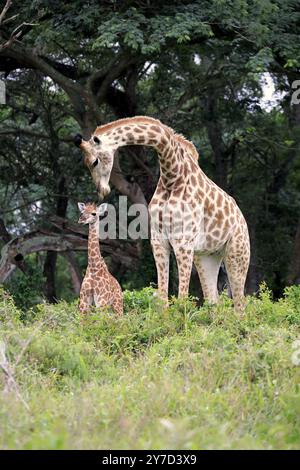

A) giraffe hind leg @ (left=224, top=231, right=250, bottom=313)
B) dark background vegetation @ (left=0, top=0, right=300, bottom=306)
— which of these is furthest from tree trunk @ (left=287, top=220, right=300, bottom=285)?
giraffe hind leg @ (left=224, top=231, right=250, bottom=313)

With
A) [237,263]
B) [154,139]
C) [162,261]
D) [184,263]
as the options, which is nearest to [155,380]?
[184,263]

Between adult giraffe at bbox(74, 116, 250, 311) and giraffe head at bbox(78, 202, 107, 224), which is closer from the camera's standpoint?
adult giraffe at bbox(74, 116, 250, 311)

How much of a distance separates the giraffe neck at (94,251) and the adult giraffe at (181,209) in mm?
710

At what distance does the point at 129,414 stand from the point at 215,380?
93 cm

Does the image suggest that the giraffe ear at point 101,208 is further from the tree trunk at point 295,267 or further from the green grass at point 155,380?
the tree trunk at point 295,267

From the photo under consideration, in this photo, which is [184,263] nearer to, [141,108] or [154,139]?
[154,139]

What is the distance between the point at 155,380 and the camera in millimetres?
6621

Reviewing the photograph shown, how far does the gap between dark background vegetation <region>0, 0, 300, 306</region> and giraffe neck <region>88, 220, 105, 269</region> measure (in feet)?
9.86

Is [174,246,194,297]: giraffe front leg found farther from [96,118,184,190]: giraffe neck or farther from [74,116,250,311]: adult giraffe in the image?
[96,118,184,190]: giraffe neck

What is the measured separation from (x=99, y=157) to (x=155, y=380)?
2812 mm

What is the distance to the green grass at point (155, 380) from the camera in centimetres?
552

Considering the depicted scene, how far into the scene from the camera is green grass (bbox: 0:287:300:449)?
5516 millimetres
